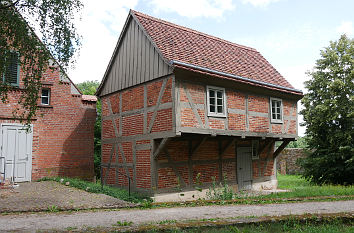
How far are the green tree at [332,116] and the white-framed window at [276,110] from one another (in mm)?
3352

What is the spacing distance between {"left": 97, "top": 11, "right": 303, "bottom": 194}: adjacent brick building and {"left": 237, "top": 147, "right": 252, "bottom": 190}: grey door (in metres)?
0.05

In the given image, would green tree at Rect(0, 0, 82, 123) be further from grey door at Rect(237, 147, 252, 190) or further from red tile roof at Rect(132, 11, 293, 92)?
grey door at Rect(237, 147, 252, 190)

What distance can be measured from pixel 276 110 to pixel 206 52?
15.4 feet

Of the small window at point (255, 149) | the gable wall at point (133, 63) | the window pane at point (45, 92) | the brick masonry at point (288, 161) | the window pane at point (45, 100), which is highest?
the gable wall at point (133, 63)

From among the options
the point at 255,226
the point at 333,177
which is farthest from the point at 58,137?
the point at 333,177

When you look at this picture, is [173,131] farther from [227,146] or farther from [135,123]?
[227,146]

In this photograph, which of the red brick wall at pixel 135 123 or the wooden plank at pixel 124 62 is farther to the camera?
the wooden plank at pixel 124 62

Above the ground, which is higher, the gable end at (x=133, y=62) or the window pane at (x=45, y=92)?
the gable end at (x=133, y=62)

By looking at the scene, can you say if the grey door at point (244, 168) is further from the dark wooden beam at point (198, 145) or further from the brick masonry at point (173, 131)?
the dark wooden beam at point (198, 145)

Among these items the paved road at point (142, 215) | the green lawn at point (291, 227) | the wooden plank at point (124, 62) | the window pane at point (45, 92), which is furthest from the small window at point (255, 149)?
the window pane at point (45, 92)

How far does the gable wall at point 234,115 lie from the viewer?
11.9m

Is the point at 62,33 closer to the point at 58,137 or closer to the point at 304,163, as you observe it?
the point at 58,137

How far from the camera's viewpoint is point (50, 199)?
34.3 feet

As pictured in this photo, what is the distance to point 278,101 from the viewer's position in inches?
641
